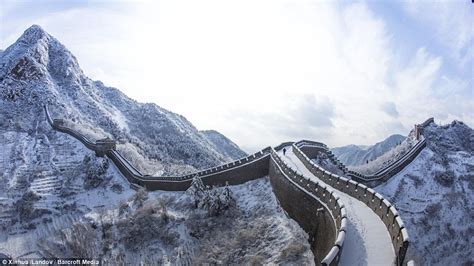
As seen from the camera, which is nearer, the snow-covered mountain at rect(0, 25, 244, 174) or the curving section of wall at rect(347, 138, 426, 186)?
the curving section of wall at rect(347, 138, 426, 186)

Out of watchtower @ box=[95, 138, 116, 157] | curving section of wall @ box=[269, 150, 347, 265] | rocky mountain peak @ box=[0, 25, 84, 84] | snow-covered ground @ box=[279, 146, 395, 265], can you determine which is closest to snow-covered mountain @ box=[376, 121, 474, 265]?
curving section of wall @ box=[269, 150, 347, 265]

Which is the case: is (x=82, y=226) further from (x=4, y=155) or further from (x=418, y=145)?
(x=418, y=145)

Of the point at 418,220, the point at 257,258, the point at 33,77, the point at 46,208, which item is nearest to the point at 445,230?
the point at 418,220

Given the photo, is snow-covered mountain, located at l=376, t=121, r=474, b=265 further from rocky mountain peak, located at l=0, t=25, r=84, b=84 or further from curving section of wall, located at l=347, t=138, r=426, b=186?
rocky mountain peak, located at l=0, t=25, r=84, b=84

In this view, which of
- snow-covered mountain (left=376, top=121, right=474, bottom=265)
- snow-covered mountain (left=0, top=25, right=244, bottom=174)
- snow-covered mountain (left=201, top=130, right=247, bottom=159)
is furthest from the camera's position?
snow-covered mountain (left=201, top=130, right=247, bottom=159)

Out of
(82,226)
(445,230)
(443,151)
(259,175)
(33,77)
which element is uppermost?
(33,77)

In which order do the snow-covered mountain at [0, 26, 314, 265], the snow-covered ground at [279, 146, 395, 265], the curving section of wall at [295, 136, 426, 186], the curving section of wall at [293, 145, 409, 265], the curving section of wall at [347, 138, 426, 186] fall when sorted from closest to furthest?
the curving section of wall at [293, 145, 409, 265] < the snow-covered ground at [279, 146, 395, 265] < the snow-covered mountain at [0, 26, 314, 265] < the curving section of wall at [295, 136, 426, 186] < the curving section of wall at [347, 138, 426, 186]

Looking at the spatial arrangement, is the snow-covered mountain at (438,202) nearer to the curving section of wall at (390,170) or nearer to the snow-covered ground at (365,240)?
the curving section of wall at (390,170)
